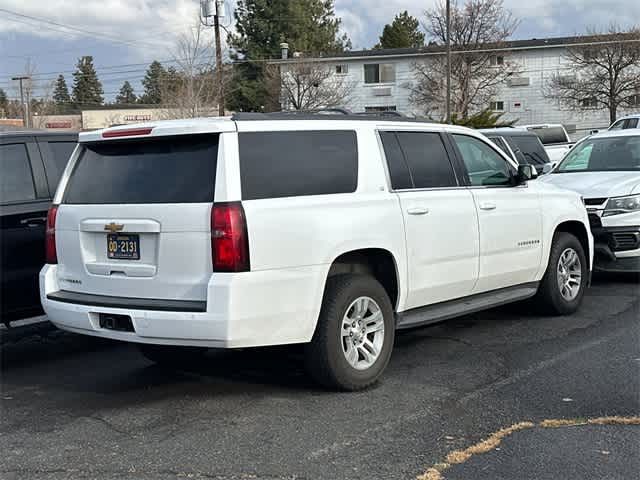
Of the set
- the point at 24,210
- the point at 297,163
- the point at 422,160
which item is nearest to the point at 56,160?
the point at 24,210

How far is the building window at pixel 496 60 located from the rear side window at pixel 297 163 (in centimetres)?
4503

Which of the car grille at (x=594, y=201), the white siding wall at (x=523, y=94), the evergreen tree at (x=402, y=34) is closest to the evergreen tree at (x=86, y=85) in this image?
the evergreen tree at (x=402, y=34)

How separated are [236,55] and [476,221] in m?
53.5

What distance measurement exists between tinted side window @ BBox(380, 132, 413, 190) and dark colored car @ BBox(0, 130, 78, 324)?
2.93 metres

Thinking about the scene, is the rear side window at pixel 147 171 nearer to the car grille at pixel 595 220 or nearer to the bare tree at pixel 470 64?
the car grille at pixel 595 220

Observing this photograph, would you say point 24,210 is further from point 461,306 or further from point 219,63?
point 219,63

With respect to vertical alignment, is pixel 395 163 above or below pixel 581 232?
above

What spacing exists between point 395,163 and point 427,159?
18.6 inches

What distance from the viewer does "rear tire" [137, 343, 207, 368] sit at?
626cm

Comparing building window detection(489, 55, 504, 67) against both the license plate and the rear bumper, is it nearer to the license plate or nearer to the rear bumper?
the rear bumper

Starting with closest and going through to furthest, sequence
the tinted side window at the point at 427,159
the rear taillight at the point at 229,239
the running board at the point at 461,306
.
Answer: the rear taillight at the point at 229,239 → the running board at the point at 461,306 → the tinted side window at the point at 427,159

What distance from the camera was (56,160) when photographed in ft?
23.1

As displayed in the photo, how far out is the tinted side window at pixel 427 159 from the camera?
6246mm

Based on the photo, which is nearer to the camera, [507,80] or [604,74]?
[604,74]
